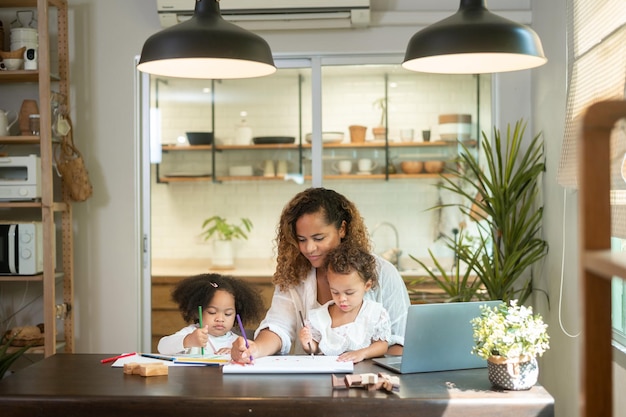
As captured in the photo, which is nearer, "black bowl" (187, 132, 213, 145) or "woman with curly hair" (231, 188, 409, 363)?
"woman with curly hair" (231, 188, 409, 363)

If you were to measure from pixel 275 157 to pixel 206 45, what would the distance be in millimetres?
2488

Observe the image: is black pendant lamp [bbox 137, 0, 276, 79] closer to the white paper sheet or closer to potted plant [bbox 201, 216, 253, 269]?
the white paper sheet

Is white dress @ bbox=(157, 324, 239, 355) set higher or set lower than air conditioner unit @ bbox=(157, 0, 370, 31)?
lower

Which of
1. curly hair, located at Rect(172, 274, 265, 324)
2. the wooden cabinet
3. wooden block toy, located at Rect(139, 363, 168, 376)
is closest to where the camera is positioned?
wooden block toy, located at Rect(139, 363, 168, 376)

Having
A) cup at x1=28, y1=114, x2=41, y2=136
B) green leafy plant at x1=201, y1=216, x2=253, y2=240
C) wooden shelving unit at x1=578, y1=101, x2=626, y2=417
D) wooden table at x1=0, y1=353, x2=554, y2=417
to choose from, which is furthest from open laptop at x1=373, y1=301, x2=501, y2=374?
cup at x1=28, y1=114, x2=41, y2=136

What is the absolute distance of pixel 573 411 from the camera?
381 cm

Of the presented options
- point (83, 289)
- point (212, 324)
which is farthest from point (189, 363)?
point (83, 289)

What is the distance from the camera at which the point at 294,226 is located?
313 cm

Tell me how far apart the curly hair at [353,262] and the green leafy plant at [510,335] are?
0.52m

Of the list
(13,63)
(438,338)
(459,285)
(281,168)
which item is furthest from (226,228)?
(438,338)

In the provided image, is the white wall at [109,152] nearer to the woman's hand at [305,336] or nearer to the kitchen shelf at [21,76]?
the kitchen shelf at [21,76]

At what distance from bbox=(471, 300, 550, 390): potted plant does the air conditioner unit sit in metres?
2.63

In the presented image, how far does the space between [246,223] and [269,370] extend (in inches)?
95.9

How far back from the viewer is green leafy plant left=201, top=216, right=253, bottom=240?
4.90m
